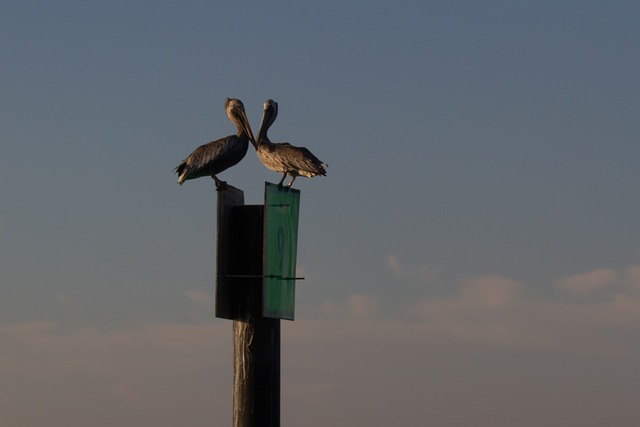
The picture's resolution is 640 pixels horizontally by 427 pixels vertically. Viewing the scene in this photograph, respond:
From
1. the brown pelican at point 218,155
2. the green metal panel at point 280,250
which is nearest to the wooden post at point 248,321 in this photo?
the green metal panel at point 280,250

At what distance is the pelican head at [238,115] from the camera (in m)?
16.0

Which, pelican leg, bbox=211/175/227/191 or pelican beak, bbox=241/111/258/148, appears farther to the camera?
pelican beak, bbox=241/111/258/148

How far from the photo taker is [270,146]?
1606cm

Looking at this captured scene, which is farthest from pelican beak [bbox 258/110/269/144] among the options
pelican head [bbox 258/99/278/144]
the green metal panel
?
the green metal panel

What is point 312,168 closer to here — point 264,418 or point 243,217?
point 243,217

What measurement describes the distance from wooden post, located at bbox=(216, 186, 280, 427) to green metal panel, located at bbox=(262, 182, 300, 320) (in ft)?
0.47

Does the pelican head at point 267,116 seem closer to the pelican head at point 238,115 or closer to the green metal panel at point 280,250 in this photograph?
the pelican head at point 238,115

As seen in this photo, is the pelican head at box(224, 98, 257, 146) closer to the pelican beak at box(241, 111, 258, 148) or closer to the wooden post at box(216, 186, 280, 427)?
the pelican beak at box(241, 111, 258, 148)

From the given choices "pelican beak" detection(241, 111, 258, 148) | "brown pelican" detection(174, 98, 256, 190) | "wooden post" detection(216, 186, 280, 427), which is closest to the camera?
"wooden post" detection(216, 186, 280, 427)

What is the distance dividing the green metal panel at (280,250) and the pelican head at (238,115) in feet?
6.84

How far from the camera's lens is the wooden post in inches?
528

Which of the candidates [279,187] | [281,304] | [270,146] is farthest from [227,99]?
[281,304]

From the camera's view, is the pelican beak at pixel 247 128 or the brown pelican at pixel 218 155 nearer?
the brown pelican at pixel 218 155

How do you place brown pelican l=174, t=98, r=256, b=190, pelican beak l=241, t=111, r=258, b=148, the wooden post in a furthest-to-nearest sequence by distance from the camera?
pelican beak l=241, t=111, r=258, b=148 < brown pelican l=174, t=98, r=256, b=190 < the wooden post
